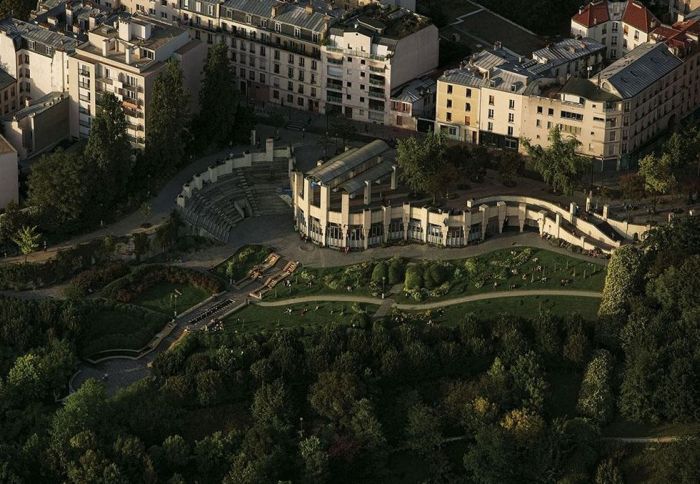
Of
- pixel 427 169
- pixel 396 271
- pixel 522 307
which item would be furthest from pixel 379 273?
pixel 522 307

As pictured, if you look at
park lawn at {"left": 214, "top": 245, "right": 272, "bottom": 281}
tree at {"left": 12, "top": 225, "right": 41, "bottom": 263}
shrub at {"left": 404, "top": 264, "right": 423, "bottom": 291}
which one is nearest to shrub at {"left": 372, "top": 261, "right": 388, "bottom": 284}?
shrub at {"left": 404, "top": 264, "right": 423, "bottom": 291}

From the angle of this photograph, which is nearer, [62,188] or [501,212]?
[62,188]

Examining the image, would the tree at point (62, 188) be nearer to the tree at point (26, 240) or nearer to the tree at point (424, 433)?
the tree at point (26, 240)

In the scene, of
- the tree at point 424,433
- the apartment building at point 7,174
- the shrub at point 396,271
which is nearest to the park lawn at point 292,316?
the shrub at point 396,271

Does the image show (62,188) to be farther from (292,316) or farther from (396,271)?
(396,271)

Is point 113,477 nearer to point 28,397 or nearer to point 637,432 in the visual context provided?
point 28,397

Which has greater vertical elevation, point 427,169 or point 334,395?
point 427,169
